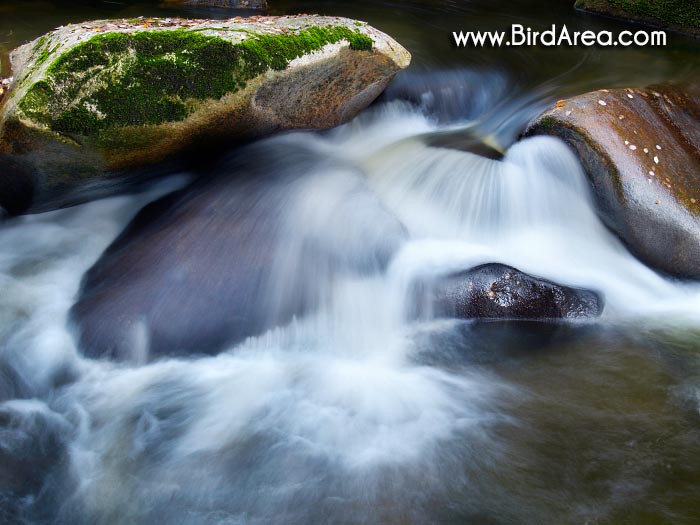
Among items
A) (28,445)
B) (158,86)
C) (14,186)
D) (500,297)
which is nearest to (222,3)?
(158,86)

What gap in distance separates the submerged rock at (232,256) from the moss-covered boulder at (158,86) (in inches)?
21.4

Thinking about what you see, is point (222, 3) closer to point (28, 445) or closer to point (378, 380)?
point (378, 380)

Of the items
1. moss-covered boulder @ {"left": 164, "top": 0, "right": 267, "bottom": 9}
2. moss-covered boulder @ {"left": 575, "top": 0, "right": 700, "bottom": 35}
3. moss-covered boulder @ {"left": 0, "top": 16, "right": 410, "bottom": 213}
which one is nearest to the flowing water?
moss-covered boulder @ {"left": 0, "top": 16, "right": 410, "bottom": 213}

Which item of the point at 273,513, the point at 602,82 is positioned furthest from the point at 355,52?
the point at 273,513

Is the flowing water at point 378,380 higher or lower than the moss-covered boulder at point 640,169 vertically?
lower

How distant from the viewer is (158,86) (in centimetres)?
509

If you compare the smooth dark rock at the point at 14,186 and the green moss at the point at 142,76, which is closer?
the green moss at the point at 142,76

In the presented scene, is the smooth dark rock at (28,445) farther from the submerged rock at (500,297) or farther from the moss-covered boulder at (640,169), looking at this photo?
the moss-covered boulder at (640,169)

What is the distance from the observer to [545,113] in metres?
6.25

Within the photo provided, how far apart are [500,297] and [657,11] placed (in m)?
8.84

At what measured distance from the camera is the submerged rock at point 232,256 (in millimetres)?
4707

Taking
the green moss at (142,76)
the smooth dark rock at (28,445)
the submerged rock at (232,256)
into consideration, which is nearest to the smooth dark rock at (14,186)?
the green moss at (142,76)

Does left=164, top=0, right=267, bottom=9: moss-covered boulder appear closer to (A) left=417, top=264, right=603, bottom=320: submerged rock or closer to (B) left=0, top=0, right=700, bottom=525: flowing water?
(B) left=0, top=0, right=700, bottom=525: flowing water

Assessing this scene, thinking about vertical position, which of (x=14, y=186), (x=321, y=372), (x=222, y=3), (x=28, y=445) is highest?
(x=222, y=3)
